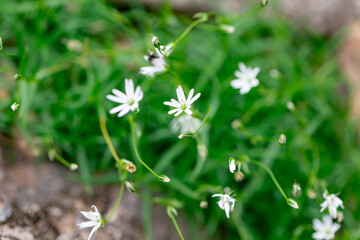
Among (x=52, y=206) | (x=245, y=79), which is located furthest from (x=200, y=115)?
(x=52, y=206)

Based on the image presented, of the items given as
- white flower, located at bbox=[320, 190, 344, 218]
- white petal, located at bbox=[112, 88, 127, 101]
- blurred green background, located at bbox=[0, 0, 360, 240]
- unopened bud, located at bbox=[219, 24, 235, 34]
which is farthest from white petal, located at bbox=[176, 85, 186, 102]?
white flower, located at bbox=[320, 190, 344, 218]

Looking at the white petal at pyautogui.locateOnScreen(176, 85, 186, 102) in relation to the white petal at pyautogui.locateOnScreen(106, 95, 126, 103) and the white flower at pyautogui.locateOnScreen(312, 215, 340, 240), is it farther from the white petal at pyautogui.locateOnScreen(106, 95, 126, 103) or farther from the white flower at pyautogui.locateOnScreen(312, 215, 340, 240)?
the white flower at pyautogui.locateOnScreen(312, 215, 340, 240)

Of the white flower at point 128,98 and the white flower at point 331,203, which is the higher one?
the white flower at point 128,98

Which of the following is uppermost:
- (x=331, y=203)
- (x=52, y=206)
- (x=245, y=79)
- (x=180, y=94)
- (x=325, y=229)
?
(x=180, y=94)

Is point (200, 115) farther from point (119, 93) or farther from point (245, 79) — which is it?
point (119, 93)

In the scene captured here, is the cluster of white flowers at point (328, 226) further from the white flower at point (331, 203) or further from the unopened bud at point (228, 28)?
the unopened bud at point (228, 28)

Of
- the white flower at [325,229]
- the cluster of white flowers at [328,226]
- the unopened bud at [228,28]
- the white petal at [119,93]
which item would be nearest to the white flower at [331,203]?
the cluster of white flowers at [328,226]
